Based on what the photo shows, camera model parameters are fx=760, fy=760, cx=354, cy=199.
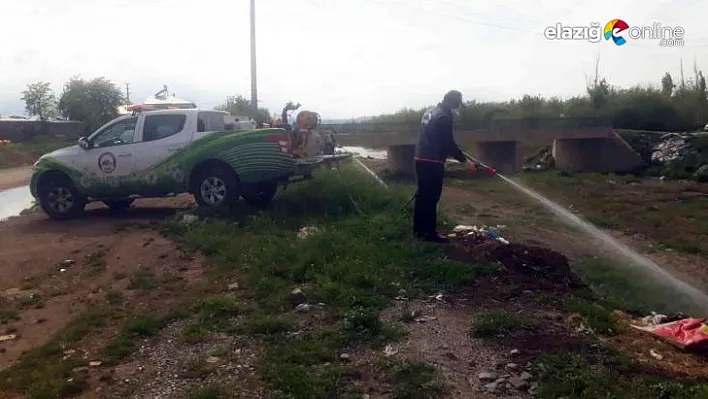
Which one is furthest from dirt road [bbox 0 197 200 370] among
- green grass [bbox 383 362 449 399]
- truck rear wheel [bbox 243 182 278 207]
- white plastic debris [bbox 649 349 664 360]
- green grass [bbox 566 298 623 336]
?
white plastic debris [bbox 649 349 664 360]

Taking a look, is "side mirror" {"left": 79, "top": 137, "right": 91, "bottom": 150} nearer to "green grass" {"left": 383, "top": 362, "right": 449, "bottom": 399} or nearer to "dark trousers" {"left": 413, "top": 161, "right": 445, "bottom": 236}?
"dark trousers" {"left": 413, "top": 161, "right": 445, "bottom": 236}

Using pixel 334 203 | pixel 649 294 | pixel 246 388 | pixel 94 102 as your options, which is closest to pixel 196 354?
pixel 246 388

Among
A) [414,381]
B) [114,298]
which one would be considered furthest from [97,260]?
[414,381]

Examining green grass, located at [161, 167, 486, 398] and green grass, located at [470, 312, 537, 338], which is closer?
green grass, located at [161, 167, 486, 398]

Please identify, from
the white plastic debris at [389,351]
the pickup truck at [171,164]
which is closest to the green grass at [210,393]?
the white plastic debris at [389,351]

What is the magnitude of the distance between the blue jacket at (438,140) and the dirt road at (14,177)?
65.5ft

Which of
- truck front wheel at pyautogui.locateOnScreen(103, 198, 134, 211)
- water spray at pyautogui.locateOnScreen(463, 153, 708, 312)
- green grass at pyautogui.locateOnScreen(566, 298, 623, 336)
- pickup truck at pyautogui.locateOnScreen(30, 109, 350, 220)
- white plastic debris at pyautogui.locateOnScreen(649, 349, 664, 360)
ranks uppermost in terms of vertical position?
pickup truck at pyautogui.locateOnScreen(30, 109, 350, 220)

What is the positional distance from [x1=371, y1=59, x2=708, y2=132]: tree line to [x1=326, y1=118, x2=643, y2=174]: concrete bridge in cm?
79

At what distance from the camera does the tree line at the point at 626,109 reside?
88.1ft

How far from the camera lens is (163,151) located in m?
12.9

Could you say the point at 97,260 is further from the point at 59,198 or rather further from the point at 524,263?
the point at 524,263

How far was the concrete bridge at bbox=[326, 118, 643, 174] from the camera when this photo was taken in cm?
2295

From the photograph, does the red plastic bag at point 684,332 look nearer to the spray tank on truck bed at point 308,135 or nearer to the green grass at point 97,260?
the green grass at point 97,260

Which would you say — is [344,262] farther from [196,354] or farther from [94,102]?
[94,102]
